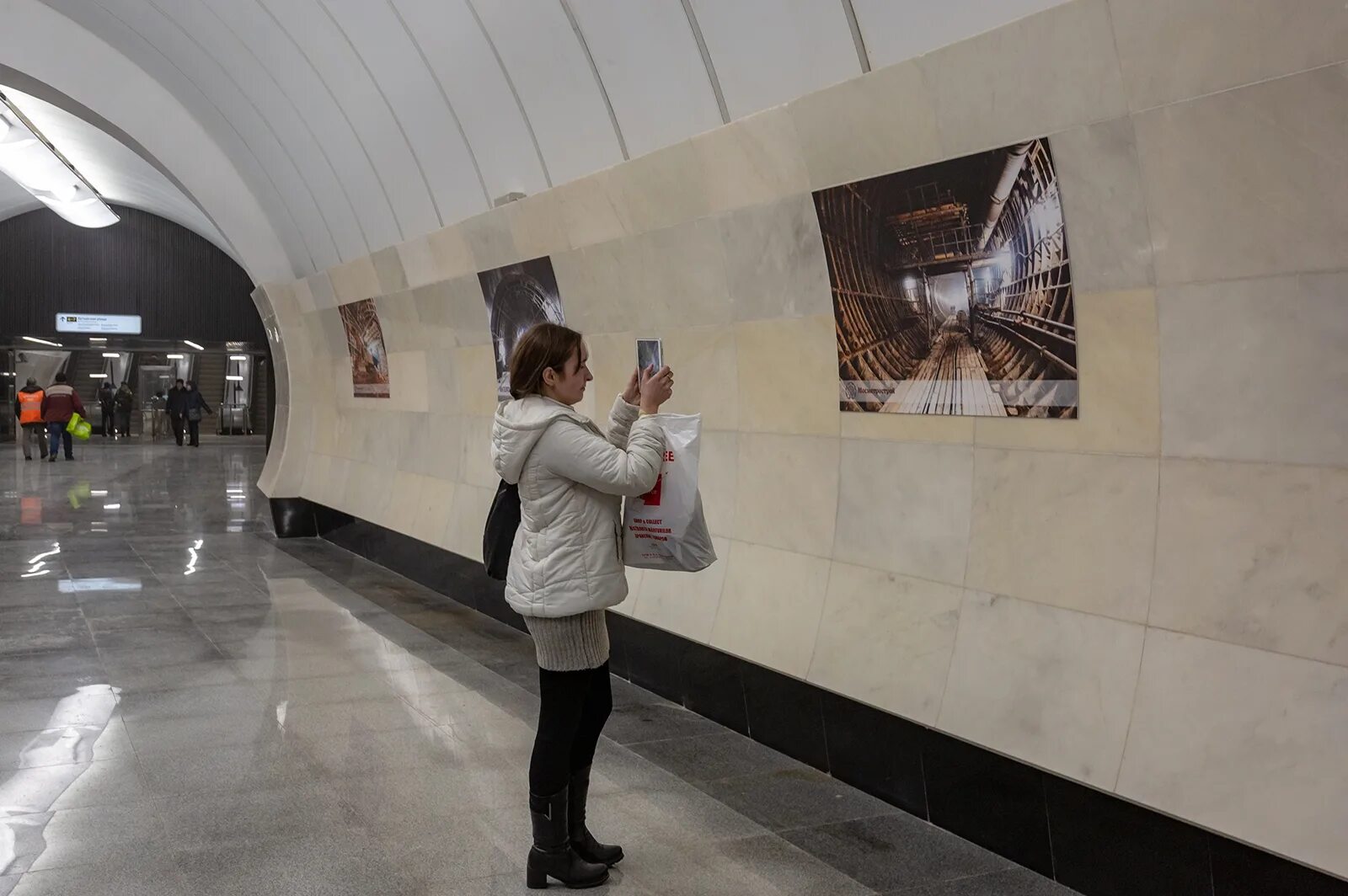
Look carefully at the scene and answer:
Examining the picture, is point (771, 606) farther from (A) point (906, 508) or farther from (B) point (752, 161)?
Answer: (B) point (752, 161)

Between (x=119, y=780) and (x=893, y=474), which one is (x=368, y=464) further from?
(x=893, y=474)

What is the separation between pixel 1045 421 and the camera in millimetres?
4617

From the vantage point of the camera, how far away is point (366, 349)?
13.6 metres

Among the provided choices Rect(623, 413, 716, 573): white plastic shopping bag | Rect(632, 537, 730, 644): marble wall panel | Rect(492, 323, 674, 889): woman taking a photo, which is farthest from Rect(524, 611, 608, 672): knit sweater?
Rect(632, 537, 730, 644): marble wall panel

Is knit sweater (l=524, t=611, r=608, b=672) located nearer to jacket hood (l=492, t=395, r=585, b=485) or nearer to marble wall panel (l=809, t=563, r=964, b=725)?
jacket hood (l=492, t=395, r=585, b=485)

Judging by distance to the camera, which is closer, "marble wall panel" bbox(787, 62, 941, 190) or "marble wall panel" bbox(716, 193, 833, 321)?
"marble wall panel" bbox(787, 62, 941, 190)

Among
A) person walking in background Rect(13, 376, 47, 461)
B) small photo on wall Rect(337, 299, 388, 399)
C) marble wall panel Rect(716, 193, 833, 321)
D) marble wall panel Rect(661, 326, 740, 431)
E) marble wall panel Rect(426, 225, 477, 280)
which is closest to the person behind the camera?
marble wall panel Rect(716, 193, 833, 321)

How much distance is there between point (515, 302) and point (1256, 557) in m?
6.43

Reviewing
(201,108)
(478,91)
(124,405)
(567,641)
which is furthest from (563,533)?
(124,405)

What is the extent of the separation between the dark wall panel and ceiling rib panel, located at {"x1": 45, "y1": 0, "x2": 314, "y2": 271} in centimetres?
2251

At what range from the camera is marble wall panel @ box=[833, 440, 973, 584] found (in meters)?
5.09

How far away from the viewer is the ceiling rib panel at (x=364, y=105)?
33.3 ft

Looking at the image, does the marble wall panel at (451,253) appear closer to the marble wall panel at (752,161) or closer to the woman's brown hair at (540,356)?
the marble wall panel at (752,161)

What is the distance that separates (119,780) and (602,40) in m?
4.67
